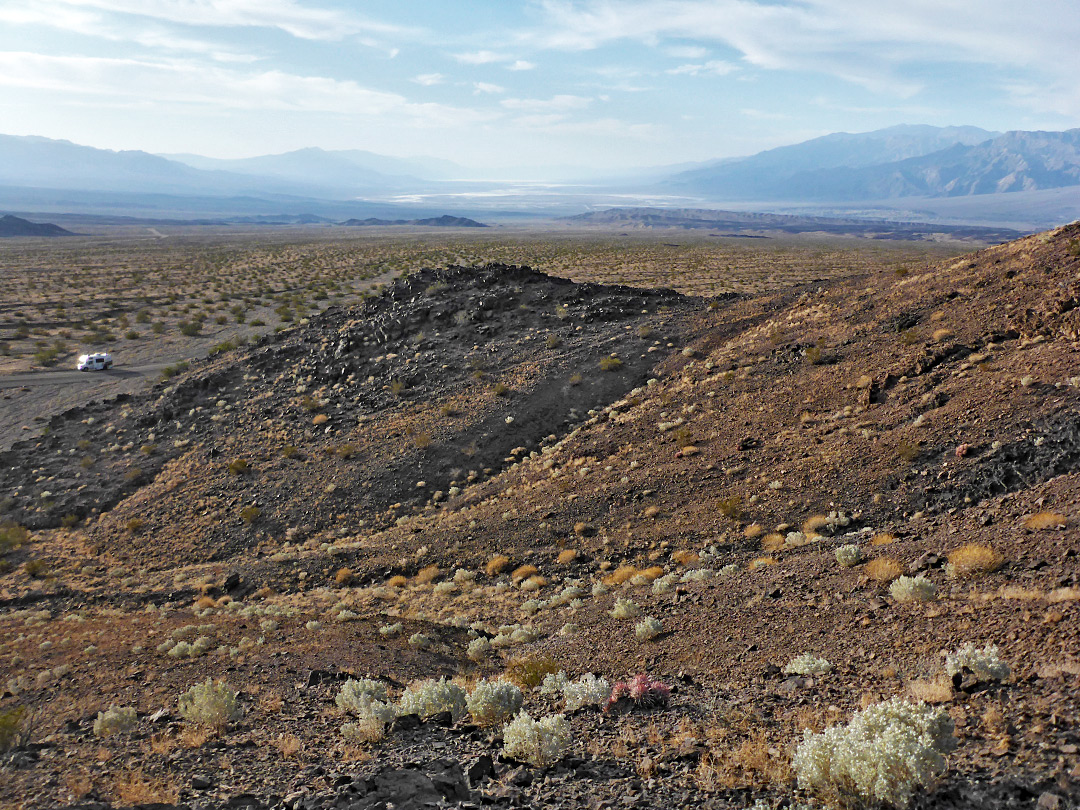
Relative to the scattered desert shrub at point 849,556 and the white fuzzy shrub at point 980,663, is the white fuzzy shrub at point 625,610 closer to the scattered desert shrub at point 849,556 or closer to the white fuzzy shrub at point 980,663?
the scattered desert shrub at point 849,556

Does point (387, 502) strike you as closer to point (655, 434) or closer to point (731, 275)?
point (655, 434)

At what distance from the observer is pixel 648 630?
888 centimetres

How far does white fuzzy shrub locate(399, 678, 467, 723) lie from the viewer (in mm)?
7082

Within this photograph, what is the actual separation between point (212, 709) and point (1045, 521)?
10.8 meters

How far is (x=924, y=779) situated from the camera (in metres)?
4.31

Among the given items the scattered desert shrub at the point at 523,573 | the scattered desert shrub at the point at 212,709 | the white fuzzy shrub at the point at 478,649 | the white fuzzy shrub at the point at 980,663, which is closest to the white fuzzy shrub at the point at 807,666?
the white fuzzy shrub at the point at 980,663

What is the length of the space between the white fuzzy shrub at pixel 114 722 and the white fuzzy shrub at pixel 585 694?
5.32 meters

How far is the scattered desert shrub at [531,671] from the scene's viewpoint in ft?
26.3

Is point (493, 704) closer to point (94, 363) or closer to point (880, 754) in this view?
point (880, 754)

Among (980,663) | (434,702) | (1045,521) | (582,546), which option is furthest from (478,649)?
(1045,521)

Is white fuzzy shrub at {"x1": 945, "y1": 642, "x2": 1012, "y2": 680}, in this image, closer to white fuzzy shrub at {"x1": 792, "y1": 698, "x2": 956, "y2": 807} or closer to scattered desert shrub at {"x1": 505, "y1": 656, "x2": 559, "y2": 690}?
white fuzzy shrub at {"x1": 792, "y1": 698, "x2": 956, "y2": 807}

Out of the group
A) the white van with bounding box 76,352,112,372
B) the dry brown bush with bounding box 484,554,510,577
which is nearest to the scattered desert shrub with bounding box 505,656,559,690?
the dry brown bush with bounding box 484,554,510,577

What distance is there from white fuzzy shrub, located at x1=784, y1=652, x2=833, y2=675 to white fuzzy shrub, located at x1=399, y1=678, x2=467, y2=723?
3.78m

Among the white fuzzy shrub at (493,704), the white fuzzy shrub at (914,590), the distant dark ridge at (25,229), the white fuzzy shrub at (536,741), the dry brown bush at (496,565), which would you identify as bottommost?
the dry brown bush at (496,565)
